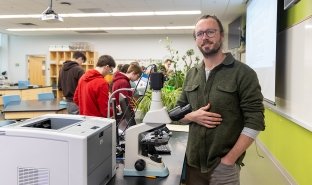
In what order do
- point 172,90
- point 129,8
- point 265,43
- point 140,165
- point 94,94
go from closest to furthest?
point 140,165, point 94,94, point 172,90, point 265,43, point 129,8

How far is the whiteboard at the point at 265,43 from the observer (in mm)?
3725

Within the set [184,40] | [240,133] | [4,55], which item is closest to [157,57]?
[184,40]

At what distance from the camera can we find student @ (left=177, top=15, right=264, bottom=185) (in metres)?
1.46

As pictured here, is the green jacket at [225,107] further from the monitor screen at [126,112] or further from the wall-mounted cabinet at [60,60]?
the wall-mounted cabinet at [60,60]

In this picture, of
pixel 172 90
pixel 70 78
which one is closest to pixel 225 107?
pixel 172 90

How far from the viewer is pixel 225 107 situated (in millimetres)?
1504

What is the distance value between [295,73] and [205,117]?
2.16m

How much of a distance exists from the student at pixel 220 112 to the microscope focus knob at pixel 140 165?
0.96 ft

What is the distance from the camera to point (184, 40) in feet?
37.5

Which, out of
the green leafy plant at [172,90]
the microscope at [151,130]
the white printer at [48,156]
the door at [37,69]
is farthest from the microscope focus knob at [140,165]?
the door at [37,69]

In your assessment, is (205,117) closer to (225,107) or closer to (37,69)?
(225,107)

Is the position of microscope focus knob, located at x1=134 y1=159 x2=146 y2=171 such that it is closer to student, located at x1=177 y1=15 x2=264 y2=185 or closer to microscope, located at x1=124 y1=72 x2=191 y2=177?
microscope, located at x1=124 y1=72 x2=191 y2=177

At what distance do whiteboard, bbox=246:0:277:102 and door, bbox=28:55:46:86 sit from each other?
380 inches

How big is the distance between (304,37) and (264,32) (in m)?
1.17
